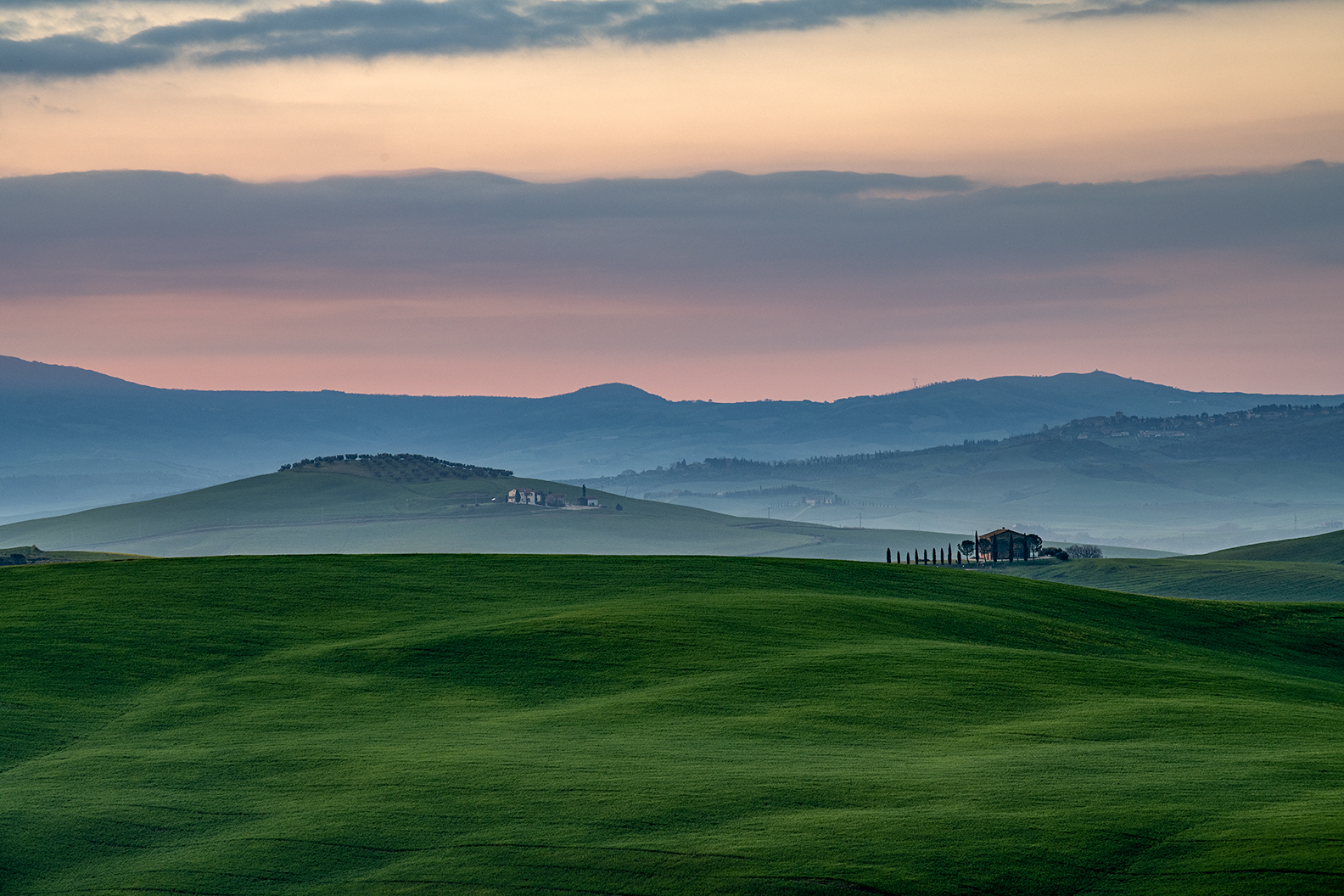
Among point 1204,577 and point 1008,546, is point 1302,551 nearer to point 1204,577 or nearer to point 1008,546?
point 1204,577

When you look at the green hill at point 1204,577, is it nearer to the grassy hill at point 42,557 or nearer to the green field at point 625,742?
the green field at point 625,742

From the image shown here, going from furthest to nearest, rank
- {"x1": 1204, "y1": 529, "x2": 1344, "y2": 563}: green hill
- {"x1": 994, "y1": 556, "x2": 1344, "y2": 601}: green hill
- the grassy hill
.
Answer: {"x1": 1204, "y1": 529, "x2": 1344, "y2": 563}: green hill, the grassy hill, {"x1": 994, "y1": 556, "x2": 1344, "y2": 601}: green hill

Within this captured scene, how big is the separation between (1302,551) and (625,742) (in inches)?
5912

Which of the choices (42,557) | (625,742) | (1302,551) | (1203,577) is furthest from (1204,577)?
(42,557)

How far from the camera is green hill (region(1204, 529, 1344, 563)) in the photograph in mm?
148000

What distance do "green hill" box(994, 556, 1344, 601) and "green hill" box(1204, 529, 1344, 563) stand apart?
17266mm

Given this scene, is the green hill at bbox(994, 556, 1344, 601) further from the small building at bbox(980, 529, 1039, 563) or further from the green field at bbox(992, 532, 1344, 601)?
the small building at bbox(980, 529, 1039, 563)

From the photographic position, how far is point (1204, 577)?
414ft

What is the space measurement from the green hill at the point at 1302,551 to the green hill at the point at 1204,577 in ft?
56.6

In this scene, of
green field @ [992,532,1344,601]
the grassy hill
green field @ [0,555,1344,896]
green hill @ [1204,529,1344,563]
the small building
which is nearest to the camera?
green field @ [0,555,1344,896]

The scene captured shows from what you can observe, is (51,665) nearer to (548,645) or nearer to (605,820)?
(548,645)

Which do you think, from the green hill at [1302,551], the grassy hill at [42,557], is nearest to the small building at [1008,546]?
the green hill at [1302,551]

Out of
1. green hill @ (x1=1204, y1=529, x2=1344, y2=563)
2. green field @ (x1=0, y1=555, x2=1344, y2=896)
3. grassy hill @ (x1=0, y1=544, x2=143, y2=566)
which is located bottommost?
green field @ (x1=0, y1=555, x2=1344, y2=896)

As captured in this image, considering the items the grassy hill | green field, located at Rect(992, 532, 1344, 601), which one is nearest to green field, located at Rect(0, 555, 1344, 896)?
green field, located at Rect(992, 532, 1344, 601)
